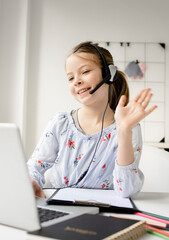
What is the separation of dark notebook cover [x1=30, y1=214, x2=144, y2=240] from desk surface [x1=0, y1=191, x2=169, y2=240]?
28 mm

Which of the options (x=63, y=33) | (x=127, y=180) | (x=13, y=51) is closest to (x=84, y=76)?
(x=127, y=180)

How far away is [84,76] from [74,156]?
0.33m

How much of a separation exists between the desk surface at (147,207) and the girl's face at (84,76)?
413 millimetres

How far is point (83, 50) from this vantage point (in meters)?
1.16

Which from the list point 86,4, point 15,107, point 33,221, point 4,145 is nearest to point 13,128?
point 4,145

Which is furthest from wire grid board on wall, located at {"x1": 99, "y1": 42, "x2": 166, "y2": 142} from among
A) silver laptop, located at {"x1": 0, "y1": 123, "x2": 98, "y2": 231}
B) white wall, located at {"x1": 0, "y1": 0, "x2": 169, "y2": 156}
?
silver laptop, located at {"x1": 0, "y1": 123, "x2": 98, "y2": 231}

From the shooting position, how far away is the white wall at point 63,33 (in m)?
3.41

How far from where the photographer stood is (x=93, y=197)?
0.81 m

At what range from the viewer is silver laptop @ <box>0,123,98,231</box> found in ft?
1.53

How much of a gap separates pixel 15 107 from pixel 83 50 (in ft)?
7.32

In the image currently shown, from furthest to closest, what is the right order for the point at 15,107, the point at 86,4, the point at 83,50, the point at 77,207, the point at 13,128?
the point at 86,4 < the point at 15,107 < the point at 83,50 < the point at 77,207 < the point at 13,128

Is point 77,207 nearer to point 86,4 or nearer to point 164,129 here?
point 164,129

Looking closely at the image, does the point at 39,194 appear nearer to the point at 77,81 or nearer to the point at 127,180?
the point at 127,180

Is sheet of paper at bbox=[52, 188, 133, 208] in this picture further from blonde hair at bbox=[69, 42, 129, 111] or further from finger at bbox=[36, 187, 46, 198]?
blonde hair at bbox=[69, 42, 129, 111]
